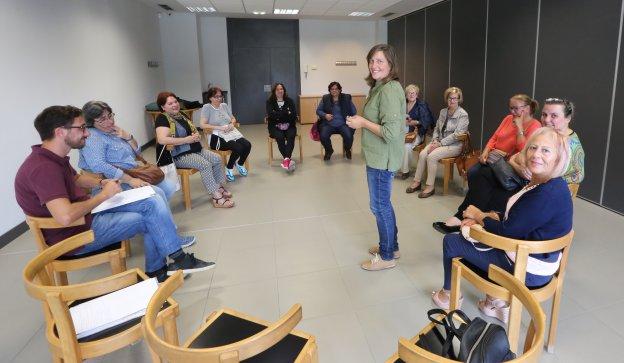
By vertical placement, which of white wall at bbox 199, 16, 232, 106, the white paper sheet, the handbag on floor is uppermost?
white wall at bbox 199, 16, 232, 106

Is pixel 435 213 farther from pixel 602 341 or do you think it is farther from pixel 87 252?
pixel 87 252

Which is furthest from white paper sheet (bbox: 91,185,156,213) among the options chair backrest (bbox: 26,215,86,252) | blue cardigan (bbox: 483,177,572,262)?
blue cardigan (bbox: 483,177,572,262)

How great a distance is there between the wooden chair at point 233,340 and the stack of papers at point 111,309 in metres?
0.30

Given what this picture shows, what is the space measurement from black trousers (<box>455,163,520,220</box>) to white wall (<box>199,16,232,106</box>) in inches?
305

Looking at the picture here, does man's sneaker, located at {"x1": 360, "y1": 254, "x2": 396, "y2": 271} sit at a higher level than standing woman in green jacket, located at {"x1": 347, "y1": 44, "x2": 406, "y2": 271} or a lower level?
lower

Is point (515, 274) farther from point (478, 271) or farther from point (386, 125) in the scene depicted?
point (386, 125)

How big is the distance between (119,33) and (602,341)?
6.99 m

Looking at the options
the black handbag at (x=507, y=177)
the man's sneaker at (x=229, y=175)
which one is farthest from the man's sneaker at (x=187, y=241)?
the black handbag at (x=507, y=177)

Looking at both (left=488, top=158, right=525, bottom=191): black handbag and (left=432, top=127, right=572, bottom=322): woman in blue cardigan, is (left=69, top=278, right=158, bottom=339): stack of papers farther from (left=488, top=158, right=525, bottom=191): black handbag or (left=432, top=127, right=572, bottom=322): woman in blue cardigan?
(left=488, top=158, right=525, bottom=191): black handbag

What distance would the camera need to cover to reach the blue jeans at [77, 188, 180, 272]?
2.12m

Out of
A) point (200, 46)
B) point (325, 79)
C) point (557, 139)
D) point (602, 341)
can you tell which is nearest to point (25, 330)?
point (557, 139)

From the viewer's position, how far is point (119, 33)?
6.05 meters

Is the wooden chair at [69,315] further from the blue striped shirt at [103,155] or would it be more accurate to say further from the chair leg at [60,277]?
the blue striped shirt at [103,155]

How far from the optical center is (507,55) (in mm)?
5094
